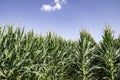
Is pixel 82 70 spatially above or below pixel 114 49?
below

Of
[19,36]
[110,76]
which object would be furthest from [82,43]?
[19,36]

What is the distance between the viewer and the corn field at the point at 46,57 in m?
6.11

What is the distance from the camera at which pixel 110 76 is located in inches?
390

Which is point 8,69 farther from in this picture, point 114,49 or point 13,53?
point 114,49

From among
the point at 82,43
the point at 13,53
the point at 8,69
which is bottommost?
the point at 8,69

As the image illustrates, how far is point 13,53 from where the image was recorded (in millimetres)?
6180

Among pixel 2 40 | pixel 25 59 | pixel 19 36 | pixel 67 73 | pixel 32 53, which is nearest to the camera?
pixel 2 40

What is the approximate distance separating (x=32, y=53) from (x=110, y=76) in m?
3.98

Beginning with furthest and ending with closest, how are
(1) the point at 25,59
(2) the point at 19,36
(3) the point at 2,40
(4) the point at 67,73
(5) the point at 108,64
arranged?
1. (4) the point at 67,73
2. (5) the point at 108,64
3. (2) the point at 19,36
4. (1) the point at 25,59
5. (3) the point at 2,40

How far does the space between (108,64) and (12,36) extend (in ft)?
15.6

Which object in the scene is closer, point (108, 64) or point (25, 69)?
point (25, 69)

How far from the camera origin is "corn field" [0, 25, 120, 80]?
6109 mm

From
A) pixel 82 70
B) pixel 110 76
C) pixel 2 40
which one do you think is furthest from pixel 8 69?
pixel 110 76

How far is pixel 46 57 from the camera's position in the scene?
29.3ft
